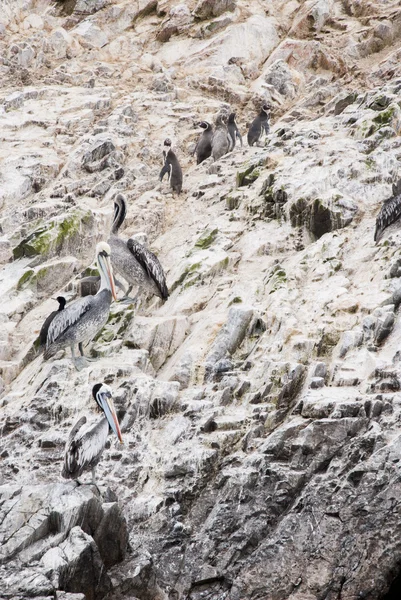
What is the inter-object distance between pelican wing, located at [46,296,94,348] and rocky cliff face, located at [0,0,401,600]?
1.49 feet

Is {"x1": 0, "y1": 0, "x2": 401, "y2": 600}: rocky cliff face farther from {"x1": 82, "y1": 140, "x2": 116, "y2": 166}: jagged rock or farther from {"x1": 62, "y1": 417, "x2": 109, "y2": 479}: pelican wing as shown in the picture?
{"x1": 62, "y1": 417, "x2": 109, "y2": 479}: pelican wing

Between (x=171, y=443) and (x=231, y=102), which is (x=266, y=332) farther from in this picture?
(x=231, y=102)

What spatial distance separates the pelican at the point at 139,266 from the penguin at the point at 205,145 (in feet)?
20.8

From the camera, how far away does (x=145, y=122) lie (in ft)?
68.0

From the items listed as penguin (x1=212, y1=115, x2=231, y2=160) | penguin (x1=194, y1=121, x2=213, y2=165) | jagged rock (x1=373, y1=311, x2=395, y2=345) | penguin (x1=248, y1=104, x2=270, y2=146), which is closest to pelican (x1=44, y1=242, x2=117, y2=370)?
jagged rock (x1=373, y1=311, x2=395, y2=345)

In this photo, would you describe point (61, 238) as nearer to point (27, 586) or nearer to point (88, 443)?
point (88, 443)

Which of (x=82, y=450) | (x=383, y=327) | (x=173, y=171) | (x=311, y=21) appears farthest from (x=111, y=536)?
(x=311, y=21)

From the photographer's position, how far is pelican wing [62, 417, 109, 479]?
9.16 metres

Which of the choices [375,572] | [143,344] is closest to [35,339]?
[143,344]

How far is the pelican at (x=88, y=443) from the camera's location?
9.17m

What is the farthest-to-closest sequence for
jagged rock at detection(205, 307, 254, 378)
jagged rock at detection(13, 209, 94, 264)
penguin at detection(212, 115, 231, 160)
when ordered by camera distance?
penguin at detection(212, 115, 231, 160) → jagged rock at detection(13, 209, 94, 264) → jagged rock at detection(205, 307, 254, 378)

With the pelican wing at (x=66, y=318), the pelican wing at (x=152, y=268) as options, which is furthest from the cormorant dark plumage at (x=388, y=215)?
the pelican wing at (x=66, y=318)

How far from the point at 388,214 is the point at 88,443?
6.29 meters

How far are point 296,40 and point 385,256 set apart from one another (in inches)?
522
